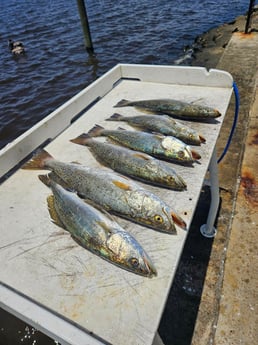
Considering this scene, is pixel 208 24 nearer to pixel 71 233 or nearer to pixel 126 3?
pixel 126 3

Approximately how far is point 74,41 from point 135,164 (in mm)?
13332

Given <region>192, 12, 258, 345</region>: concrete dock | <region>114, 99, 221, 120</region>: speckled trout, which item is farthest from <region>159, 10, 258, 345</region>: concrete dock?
<region>114, 99, 221, 120</region>: speckled trout

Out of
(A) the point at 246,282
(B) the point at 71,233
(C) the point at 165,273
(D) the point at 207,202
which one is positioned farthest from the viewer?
(D) the point at 207,202

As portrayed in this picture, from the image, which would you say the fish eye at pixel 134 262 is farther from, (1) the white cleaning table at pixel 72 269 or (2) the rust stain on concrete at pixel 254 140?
(2) the rust stain on concrete at pixel 254 140

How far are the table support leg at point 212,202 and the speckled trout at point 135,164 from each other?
839 mm

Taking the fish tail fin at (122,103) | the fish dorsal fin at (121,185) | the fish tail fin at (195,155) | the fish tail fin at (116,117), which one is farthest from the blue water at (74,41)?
the fish tail fin at (195,155)

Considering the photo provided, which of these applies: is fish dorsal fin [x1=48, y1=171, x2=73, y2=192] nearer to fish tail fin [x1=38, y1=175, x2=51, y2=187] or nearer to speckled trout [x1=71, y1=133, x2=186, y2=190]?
fish tail fin [x1=38, y1=175, x2=51, y2=187]

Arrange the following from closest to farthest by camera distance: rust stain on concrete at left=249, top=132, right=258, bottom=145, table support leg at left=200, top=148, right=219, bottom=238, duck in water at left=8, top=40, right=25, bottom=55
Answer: table support leg at left=200, top=148, right=219, bottom=238 → rust stain on concrete at left=249, top=132, right=258, bottom=145 → duck in water at left=8, top=40, right=25, bottom=55

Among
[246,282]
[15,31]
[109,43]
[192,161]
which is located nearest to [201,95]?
[192,161]

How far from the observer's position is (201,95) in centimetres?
328

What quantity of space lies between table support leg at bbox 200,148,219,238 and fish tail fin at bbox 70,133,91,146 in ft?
4.09

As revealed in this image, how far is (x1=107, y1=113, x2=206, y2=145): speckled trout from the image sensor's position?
248 cm

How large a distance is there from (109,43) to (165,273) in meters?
Result: 13.6

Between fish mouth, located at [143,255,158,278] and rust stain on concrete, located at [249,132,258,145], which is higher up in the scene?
fish mouth, located at [143,255,158,278]
